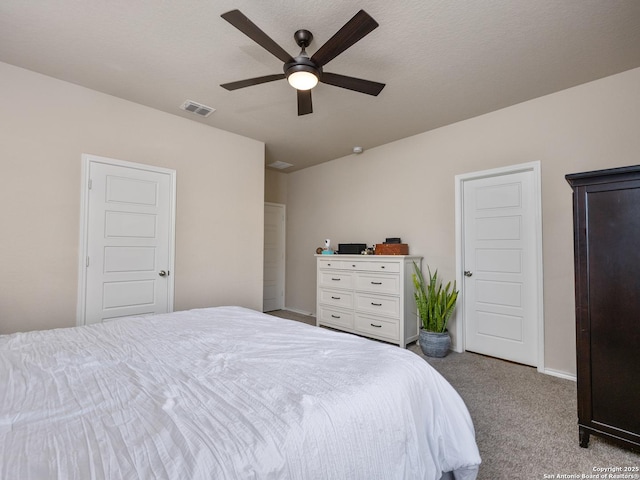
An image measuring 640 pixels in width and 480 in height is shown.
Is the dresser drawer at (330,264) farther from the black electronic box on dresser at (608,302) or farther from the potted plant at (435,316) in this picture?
the black electronic box on dresser at (608,302)

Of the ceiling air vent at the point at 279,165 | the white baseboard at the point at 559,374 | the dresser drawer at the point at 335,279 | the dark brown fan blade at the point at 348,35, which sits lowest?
the white baseboard at the point at 559,374

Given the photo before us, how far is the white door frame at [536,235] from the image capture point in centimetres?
284

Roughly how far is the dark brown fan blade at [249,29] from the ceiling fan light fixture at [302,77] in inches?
3.8

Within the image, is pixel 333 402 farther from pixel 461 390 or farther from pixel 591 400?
pixel 461 390

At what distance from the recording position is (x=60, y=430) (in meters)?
0.77

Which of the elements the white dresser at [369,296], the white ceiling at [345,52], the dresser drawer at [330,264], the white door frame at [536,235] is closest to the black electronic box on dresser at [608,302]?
the white ceiling at [345,52]

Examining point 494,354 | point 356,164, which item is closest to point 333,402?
point 494,354

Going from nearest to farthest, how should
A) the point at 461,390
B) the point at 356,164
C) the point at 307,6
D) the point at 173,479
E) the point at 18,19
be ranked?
the point at 173,479 → the point at 307,6 → the point at 18,19 → the point at 461,390 → the point at 356,164

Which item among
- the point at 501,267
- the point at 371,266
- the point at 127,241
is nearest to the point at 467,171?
the point at 501,267

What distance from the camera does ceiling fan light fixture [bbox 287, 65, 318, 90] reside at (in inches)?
74.5

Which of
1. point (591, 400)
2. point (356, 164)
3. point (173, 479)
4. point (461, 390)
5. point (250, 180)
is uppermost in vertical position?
point (356, 164)

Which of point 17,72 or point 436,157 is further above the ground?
point 17,72

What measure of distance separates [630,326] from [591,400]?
467mm

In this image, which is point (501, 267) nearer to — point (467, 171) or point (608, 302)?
point (467, 171)
